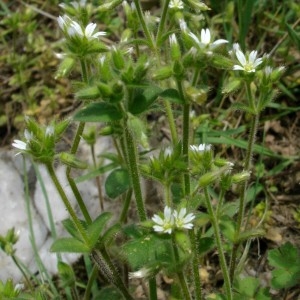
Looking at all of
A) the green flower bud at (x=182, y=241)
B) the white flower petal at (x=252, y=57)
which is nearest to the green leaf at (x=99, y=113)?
the green flower bud at (x=182, y=241)

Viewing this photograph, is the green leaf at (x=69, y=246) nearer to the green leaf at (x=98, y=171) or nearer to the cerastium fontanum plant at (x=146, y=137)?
the cerastium fontanum plant at (x=146, y=137)

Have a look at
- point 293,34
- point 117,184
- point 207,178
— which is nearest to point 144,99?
point 207,178

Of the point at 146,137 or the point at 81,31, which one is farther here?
the point at 81,31

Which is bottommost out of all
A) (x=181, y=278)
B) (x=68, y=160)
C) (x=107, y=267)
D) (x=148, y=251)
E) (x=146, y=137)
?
(x=107, y=267)

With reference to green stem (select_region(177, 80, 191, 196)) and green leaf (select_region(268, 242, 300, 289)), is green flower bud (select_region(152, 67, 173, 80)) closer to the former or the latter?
green stem (select_region(177, 80, 191, 196))

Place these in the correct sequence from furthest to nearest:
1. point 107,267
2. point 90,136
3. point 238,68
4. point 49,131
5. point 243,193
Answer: point 90,136, point 243,193, point 107,267, point 238,68, point 49,131

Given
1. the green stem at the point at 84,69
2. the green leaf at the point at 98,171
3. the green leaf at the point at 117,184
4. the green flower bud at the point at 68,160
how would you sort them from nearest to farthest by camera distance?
the green flower bud at the point at 68,160, the green stem at the point at 84,69, the green leaf at the point at 117,184, the green leaf at the point at 98,171

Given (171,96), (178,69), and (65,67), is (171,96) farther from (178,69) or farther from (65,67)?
(65,67)

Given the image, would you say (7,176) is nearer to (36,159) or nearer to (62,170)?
(62,170)
